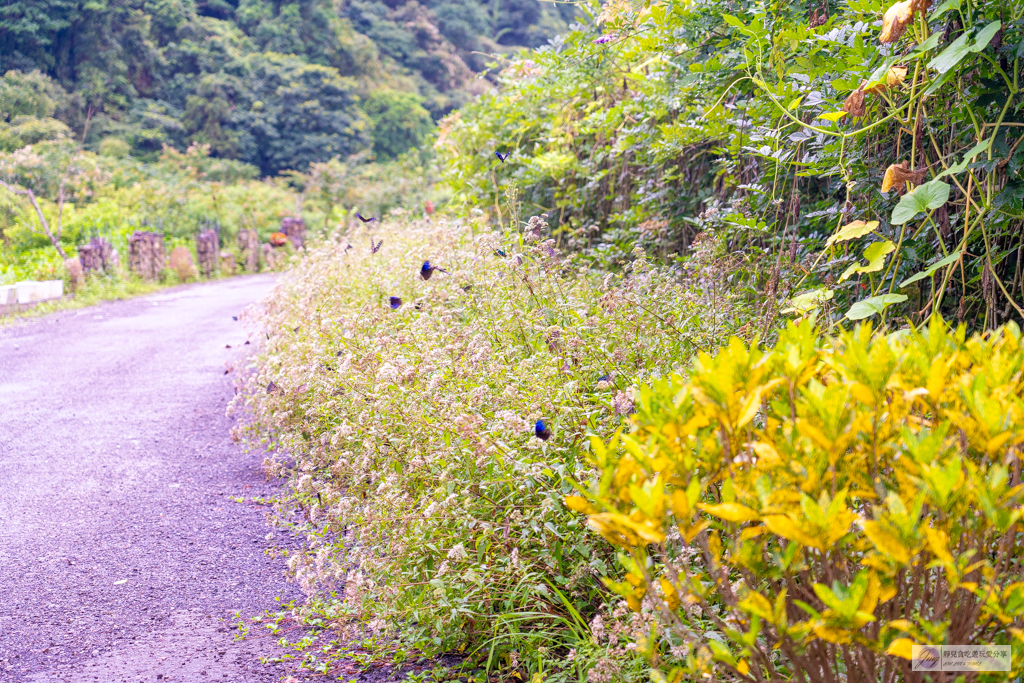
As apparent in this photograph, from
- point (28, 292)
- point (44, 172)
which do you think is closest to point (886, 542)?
point (28, 292)

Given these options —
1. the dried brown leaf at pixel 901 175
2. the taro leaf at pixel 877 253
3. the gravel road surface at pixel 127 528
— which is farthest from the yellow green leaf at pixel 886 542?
the gravel road surface at pixel 127 528

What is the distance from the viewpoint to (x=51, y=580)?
2.84m

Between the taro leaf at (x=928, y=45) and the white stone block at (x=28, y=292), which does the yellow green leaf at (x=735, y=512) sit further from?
the white stone block at (x=28, y=292)

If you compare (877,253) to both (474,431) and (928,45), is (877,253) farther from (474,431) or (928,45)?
(474,431)

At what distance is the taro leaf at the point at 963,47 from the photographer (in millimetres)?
1793

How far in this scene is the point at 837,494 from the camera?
100 centimetres

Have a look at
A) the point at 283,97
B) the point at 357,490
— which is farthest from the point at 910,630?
the point at 283,97

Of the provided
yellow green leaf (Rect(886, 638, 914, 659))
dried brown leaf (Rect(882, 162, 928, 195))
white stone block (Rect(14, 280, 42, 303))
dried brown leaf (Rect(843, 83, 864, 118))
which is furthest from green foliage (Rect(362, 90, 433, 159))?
yellow green leaf (Rect(886, 638, 914, 659))

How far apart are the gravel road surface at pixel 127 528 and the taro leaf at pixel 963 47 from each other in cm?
255

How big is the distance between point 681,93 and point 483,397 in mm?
2549

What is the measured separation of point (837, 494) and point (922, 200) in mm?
1321

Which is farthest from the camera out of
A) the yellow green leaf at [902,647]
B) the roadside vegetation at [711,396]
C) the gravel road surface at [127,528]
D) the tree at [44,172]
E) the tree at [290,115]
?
the tree at [290,115]

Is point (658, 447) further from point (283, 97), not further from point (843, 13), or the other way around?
point (283, 97)

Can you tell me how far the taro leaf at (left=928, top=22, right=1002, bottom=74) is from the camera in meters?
1.79
